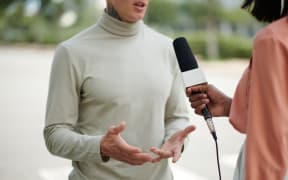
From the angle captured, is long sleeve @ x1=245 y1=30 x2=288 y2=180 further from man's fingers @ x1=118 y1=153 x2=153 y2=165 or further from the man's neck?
the man's neck

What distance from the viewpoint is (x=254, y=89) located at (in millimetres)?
920

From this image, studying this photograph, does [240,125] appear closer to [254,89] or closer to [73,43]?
[254,89]

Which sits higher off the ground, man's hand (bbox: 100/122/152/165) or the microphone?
the microphone

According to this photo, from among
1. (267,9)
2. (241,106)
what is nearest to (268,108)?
(241,106)

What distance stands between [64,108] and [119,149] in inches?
8.1

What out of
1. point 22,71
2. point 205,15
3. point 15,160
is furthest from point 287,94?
point 205,15

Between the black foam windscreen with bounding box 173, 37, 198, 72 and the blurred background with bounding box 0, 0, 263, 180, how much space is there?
0.59ft

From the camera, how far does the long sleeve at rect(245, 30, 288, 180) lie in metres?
0.89

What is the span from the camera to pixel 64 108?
3.96 feet

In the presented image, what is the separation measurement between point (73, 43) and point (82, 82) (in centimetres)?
10

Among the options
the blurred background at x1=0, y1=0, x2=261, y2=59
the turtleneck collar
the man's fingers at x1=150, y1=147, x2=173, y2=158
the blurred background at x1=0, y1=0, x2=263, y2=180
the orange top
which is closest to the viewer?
the orange top

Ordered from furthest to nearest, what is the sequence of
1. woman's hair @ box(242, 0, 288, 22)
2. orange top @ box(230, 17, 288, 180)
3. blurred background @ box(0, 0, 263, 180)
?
1. blurred background @ box(0, 0, 263, 180)
2. woman's hair @ box(242, 0, 288, 22)
3. orange top @ box(230, 17, 288, 180)

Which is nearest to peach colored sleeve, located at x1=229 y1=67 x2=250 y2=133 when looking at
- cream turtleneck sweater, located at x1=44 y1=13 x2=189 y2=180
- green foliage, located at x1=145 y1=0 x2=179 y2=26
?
cream turtleneck sweater, located at x1=44 y1=13 x2=189 y2=180

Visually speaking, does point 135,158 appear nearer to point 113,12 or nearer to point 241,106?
point 241,106
